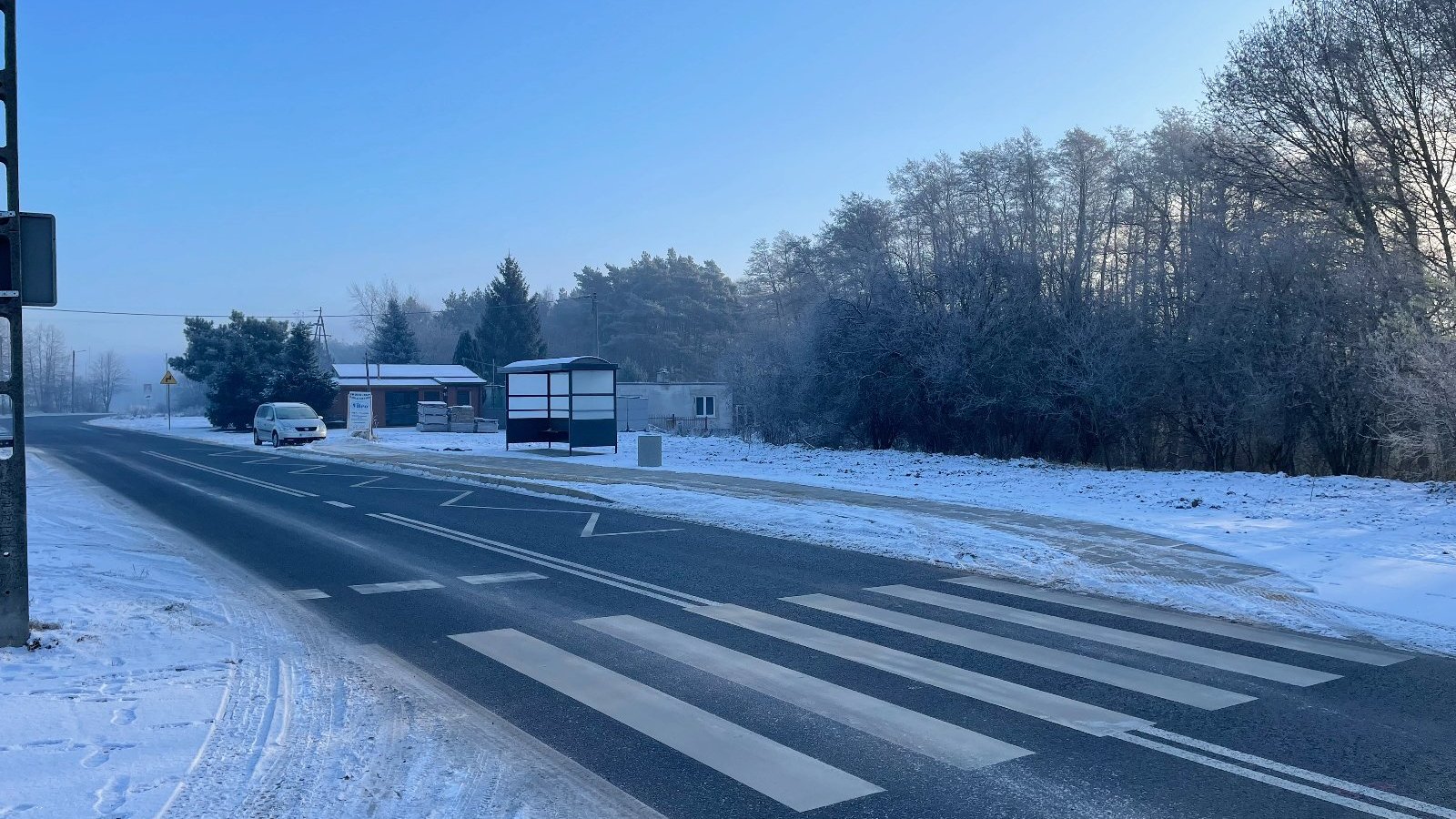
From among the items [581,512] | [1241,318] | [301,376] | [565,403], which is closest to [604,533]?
[581,512]

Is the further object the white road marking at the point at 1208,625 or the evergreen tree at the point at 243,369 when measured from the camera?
the evergreen tree at the point at 243,369

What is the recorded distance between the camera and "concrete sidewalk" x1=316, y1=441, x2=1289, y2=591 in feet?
34.0

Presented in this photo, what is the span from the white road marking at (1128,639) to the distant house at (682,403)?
3835 centimetres

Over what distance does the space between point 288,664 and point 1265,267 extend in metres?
19.0

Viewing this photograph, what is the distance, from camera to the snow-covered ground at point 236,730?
436 centimetres

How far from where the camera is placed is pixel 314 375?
51.0 meters

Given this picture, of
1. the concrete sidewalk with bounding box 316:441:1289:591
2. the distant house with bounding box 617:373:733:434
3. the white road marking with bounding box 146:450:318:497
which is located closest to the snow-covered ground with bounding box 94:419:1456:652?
the concrete sidewalk with bounding box 316:441:1289:591

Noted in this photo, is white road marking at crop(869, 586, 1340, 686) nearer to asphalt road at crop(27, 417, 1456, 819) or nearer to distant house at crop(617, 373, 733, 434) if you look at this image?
asphalt road at crop(27, 417, 1456, 819)

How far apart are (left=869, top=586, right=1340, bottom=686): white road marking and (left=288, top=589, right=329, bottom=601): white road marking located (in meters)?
5.16

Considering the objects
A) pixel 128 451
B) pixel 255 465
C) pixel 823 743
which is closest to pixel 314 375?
pixel 128 451

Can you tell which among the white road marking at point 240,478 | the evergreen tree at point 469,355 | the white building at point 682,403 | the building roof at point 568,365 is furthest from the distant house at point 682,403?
the evergreen tree at point 469,355

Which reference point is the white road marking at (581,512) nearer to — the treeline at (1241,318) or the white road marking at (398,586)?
the white road marking at (398,586)

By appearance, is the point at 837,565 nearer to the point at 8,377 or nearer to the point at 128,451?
the point at 8,377

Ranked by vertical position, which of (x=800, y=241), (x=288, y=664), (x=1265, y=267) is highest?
(x=800, y=241)
